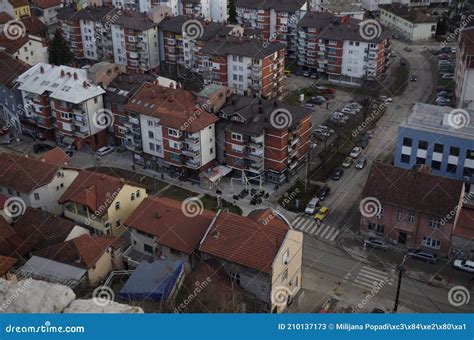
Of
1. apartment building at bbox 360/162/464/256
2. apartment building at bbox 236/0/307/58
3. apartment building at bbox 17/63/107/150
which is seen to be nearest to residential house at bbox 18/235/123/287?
apartment building at bbox 360/162/464/256

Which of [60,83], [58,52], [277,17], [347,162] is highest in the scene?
[60,83]

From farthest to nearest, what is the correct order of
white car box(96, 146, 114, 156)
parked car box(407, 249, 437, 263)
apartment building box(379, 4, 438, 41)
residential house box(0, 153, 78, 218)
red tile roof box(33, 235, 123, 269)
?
apartment building box(379, 4, 438, 41) < white car box(96, 146, 114, 156) < residential house box(0, 153, 78, 218) < parked car box(407, 249, 437, 263) < red tile roof box(33, 235, 123, 269)

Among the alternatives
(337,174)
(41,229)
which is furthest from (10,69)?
(337,174)

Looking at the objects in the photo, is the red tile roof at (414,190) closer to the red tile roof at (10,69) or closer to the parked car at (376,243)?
the parked car at (376,243)

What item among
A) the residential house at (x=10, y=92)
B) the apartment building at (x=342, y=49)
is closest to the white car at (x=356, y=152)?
the apartment building at (x=342, y=49)

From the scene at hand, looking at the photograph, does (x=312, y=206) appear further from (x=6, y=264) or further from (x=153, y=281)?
(x=6, y=264)

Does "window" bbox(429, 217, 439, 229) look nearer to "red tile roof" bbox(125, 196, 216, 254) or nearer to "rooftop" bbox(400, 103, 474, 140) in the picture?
"rooftop" bbox(400, 103, 474, 140)
